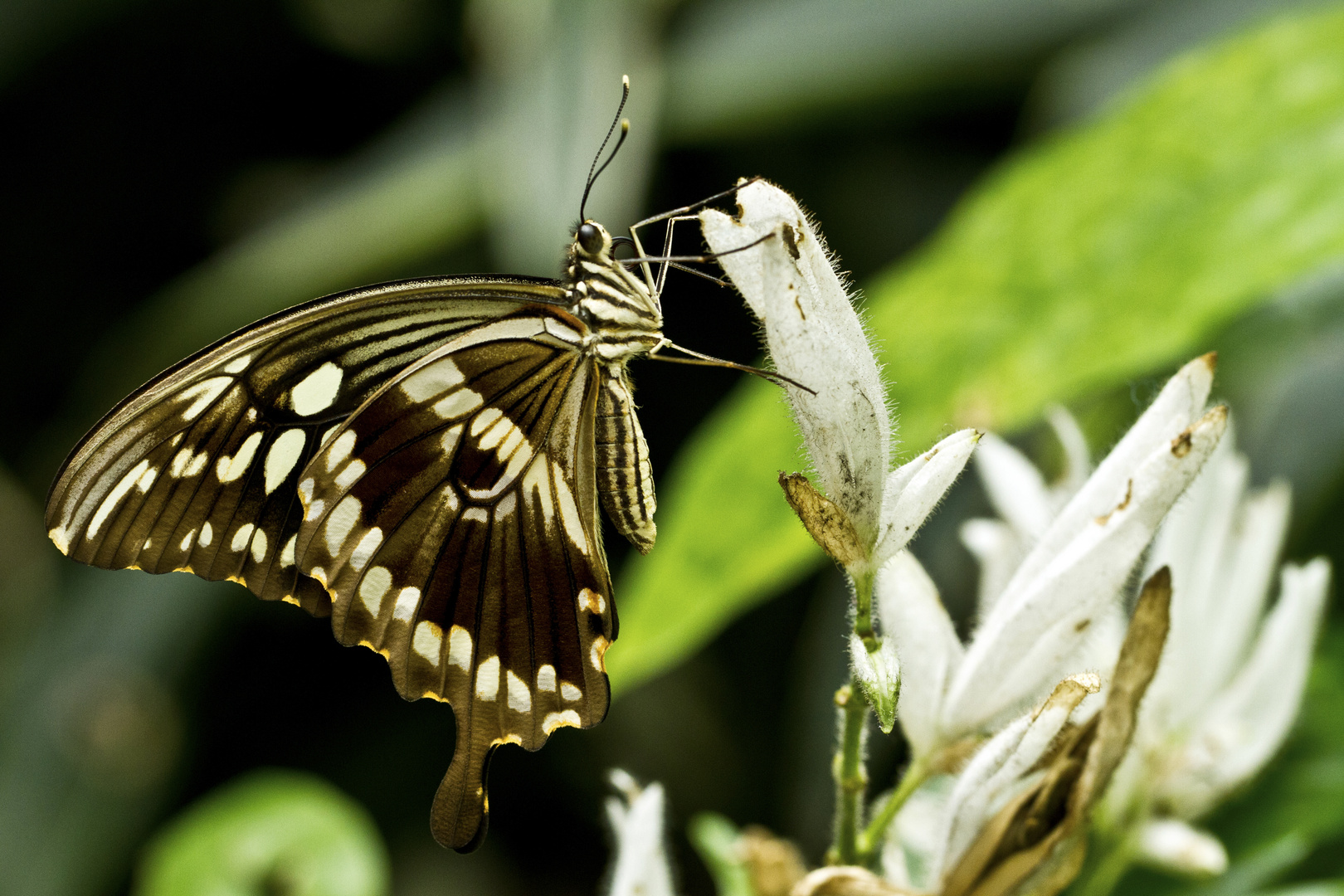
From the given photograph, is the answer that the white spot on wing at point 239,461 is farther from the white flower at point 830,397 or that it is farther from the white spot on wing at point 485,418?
the white flower at point 830,397

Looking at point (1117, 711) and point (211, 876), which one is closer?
point (1117, 711)

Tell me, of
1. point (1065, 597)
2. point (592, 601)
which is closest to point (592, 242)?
point (592, 601)

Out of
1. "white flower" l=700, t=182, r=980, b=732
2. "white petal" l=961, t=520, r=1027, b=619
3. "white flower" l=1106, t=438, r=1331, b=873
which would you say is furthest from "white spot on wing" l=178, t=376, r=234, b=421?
"white flower" l=1106, t=438, r=1331, b=873

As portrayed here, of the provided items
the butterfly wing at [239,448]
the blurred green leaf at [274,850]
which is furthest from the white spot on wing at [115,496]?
the blurred green leaf at [274,850]

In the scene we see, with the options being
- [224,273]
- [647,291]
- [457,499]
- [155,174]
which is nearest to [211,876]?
[457,499]

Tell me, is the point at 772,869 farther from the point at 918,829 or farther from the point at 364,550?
the point at 364,550

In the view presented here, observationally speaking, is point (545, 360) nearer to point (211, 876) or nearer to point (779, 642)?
point (211, 876)

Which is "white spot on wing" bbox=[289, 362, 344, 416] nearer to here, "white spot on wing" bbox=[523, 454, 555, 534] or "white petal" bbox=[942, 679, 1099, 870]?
"white spot on wing" bbox=[523, 454, 555, 534]
